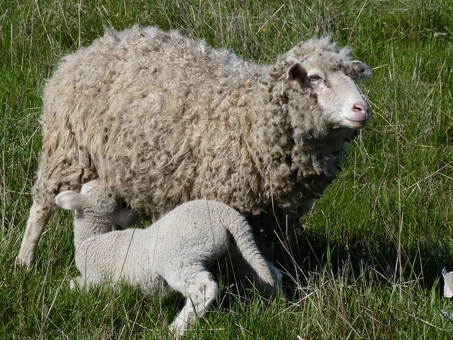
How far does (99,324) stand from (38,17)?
3.57 m

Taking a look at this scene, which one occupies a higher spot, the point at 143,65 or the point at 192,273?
the point at 143,65

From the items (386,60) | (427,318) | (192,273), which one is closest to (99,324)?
(192,273)

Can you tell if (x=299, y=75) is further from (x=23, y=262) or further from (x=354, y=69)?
(x=23, y=262)

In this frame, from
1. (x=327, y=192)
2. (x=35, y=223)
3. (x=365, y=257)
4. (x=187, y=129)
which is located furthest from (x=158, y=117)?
(x=327, y=192)

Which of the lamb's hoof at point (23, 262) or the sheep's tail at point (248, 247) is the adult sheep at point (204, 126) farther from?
the sheep's tail at point (248, 247)

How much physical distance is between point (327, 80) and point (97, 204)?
1243mm

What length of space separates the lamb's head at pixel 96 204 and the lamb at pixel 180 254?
197 mm

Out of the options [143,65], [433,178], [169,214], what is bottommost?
[433,178]

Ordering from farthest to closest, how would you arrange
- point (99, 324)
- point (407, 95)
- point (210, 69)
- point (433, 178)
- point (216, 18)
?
point (216, 18)
point (407, 95)
point (433, 178)
point (210, 69)
point (99, 324)

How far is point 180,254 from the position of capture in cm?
440

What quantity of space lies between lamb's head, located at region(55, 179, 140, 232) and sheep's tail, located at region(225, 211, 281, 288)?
32.1 inches

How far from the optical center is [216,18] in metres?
7.07

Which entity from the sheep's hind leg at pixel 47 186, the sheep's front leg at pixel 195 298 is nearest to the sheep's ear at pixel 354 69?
the sheep's front leg at pixel 195 298

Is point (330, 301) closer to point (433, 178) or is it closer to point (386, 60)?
point (433, 178)
